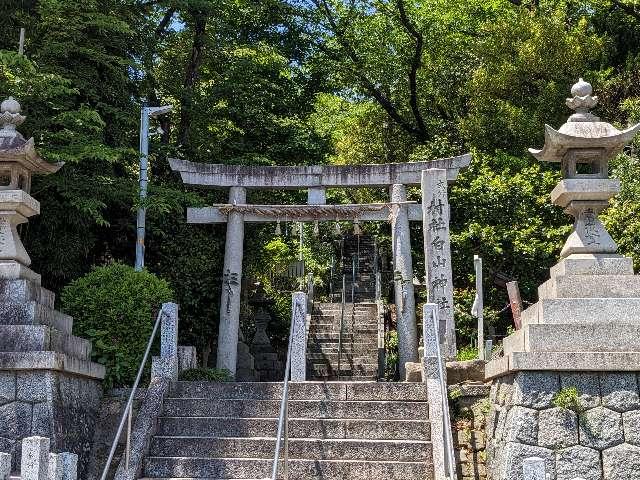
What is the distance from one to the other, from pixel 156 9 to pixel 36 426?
42.7ft

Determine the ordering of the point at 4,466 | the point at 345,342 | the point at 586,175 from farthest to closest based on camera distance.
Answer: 1. the point at 345,342
2. the point at 586,175
3. the point at 4,466

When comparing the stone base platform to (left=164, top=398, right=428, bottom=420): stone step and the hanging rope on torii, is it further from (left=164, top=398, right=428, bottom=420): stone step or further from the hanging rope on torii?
the hanging rope on torii

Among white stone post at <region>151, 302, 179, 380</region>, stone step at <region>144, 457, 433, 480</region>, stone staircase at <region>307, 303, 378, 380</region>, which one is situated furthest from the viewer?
stone staircase at <region>307, 303, 378, 380</region>

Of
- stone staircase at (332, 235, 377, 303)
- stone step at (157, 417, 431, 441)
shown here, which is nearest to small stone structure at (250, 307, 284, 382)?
stone staircase at (332, 235, 377, 303)

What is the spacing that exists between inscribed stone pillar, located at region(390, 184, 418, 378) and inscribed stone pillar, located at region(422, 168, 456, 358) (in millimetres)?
765

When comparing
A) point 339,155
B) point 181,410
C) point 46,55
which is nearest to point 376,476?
point 181,410

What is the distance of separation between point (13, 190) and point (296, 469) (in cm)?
456

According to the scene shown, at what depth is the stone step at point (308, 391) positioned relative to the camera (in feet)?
33.0

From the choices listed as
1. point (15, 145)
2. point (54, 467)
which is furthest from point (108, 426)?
point (54, 467)

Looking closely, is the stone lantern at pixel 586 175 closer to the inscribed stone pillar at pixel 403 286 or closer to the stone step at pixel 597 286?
the stone step at pixel 597 286

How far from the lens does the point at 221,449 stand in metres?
9.21

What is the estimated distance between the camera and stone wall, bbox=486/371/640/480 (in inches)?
295

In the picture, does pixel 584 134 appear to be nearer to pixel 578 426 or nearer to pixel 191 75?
pixel 578 426

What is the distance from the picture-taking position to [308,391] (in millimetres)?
10211
